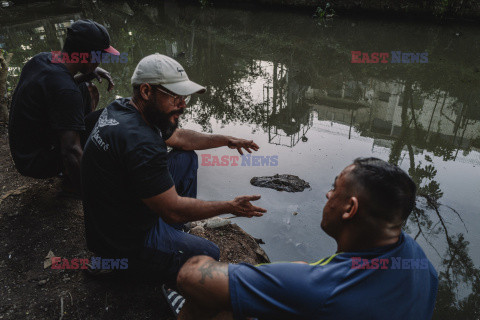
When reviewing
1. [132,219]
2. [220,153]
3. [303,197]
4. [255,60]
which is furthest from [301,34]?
[132,219]

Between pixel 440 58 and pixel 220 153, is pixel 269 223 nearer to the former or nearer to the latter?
pixel 220 153

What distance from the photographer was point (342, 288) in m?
1.14

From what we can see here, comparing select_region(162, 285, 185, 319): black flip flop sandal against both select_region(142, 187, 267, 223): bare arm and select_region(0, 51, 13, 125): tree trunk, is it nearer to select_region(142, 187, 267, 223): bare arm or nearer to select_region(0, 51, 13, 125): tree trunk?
select_region(142, 187, 267, 223): bare arm

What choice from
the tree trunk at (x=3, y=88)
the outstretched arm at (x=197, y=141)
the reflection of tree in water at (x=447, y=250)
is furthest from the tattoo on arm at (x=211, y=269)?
the tree trunk at (x=3, y=88)

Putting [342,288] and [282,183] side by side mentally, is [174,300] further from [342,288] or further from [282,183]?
[282,183]

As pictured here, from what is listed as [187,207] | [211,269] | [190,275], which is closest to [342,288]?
[211,269]

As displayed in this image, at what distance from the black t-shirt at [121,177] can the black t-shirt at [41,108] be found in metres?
0.99

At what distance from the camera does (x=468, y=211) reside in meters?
3.75

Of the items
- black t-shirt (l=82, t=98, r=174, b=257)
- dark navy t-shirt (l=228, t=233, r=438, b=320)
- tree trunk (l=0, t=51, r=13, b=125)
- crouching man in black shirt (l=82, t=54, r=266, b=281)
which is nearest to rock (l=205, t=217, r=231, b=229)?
crouching man in black shirt (l=82, t=54, r=266, b=281)

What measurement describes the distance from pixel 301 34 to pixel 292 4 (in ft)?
12.0

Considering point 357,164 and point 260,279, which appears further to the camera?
point 357,164

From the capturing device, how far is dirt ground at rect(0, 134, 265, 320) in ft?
7.55

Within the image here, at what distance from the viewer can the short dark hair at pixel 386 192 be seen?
48.6 inches

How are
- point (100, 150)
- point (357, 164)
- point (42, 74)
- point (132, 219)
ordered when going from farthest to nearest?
point (42, 74)
point (132, 219)
point (100, 150)
point (357, 164)
